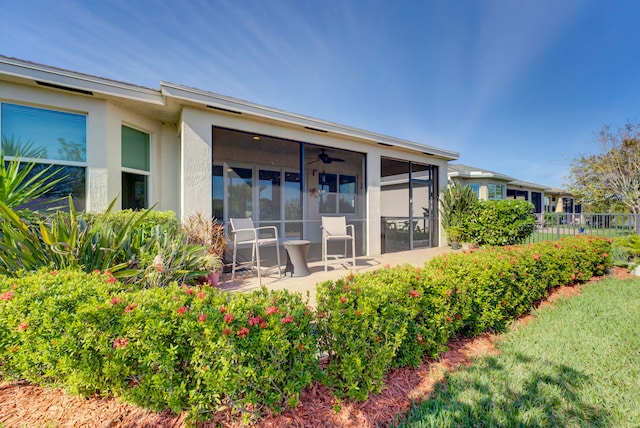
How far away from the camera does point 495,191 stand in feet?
54.3

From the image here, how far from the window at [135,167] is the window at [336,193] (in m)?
5.06

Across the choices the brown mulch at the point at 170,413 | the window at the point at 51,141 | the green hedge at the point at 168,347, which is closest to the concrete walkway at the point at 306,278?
the brown mulch at the point at 170,413

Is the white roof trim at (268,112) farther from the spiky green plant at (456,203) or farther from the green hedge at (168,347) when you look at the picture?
the green hedge at (168,347)

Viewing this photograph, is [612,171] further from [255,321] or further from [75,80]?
[75,80]

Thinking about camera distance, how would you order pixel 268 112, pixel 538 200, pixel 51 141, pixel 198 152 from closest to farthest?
pixel 51 141, pixel 198 152, pixel 268 112, pixel 538 200

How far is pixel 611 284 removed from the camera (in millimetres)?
4668

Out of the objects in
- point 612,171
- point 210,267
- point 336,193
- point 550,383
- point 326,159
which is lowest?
point 550,383

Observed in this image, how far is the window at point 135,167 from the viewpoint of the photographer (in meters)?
5.34

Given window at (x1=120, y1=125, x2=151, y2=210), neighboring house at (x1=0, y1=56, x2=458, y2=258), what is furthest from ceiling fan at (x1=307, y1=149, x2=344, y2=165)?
window at (x1=120, y1=125, x2=151, y2=210)

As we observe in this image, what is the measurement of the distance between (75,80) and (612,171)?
70.3 ft

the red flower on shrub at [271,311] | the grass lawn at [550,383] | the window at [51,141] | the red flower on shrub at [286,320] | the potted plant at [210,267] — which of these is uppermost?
the window at [51,141]

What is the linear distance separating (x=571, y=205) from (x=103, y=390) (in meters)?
37.8

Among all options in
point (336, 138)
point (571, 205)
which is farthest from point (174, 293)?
point (571, 205)

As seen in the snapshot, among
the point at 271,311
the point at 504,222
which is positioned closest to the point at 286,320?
the point at 271,311
